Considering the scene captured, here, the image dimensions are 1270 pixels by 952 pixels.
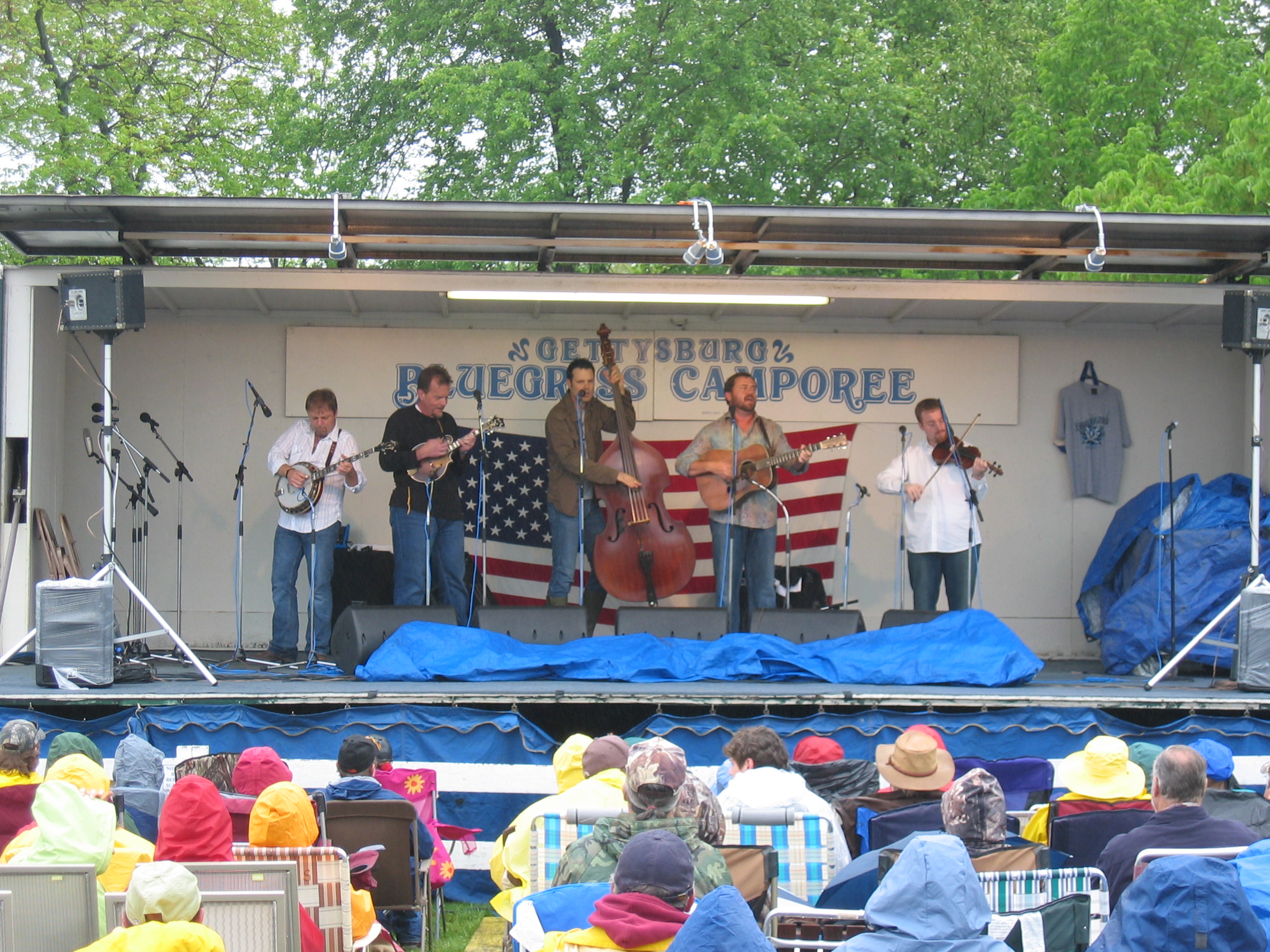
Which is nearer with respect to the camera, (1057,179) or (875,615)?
(875,615)

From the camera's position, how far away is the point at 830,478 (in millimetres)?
9789

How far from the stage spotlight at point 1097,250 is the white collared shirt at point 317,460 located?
4.29 meters

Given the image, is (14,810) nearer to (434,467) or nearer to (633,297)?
(434,467)

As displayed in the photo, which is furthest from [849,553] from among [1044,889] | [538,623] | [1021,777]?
[1044,889]

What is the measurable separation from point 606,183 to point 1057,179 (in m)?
5.71

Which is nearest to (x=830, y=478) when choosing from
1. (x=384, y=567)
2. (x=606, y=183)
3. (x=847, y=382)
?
(x=847, y=382)

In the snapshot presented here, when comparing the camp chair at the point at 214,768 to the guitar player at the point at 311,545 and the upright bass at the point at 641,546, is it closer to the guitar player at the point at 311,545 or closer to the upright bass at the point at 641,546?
the guitar player at the point at 311,545

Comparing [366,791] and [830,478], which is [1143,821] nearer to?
[366,791]

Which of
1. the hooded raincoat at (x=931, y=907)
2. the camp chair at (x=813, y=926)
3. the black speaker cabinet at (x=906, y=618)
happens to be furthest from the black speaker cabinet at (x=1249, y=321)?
the hooded raincoat at (x=931, y=907)

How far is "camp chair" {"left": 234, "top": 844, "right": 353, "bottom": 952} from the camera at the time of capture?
4.00 m

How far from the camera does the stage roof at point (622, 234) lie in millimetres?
7348

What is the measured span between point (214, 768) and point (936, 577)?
14.8ft

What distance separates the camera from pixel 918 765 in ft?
15.9

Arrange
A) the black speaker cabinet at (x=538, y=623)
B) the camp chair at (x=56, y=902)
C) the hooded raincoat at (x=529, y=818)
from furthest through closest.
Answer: the black speaker cabinet at (x=538, y=623), the hooded raincoat at (x=529, y=818), the camp chair at (x=56, y=902)
